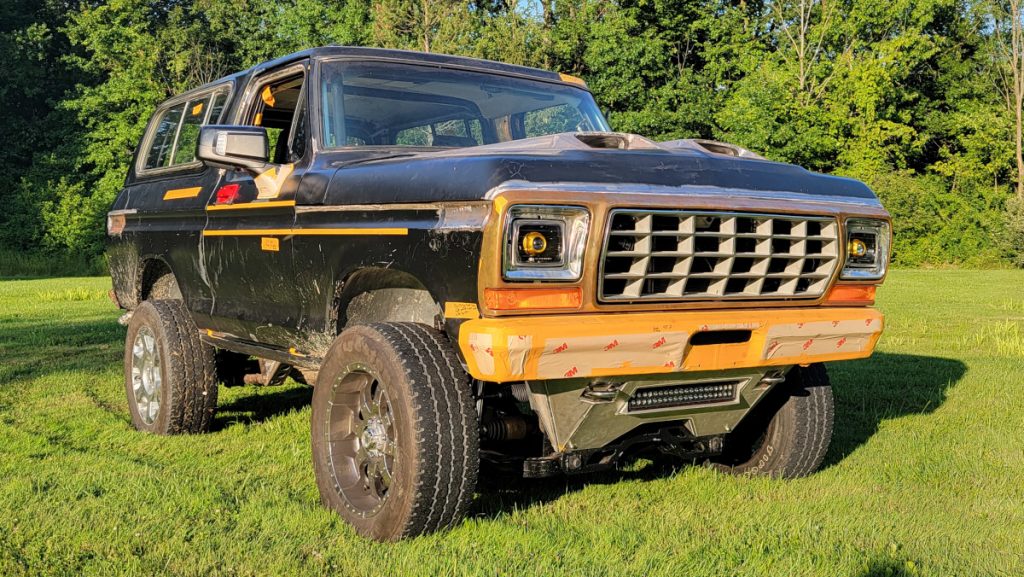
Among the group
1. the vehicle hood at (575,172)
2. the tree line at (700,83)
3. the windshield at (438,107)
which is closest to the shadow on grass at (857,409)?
the vehicle hood at (575,172)

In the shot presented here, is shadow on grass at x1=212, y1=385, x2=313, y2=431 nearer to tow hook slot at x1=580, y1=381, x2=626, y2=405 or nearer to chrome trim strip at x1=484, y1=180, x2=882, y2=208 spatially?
tow hook slot at x1=580, y1=381, x2=626, y2=405

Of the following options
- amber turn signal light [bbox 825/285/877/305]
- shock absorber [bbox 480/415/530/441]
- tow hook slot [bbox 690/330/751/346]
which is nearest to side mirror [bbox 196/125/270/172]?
shock absorber [bbox 480/415/530/441]

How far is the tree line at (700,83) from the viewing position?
36.2 meters

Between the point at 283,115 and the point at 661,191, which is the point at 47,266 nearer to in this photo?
the point at 283,115

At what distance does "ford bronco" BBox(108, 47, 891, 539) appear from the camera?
3658 mm

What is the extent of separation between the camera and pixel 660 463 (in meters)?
5.66

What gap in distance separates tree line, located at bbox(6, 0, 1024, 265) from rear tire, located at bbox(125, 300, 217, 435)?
29756 mm

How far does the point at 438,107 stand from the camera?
543 centimetres

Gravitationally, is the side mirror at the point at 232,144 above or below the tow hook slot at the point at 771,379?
above

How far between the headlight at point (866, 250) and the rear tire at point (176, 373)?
3682 millimetres

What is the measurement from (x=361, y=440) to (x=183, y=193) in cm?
253

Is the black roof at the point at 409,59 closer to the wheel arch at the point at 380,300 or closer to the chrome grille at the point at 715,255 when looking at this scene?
the wheel arch at the point at 380,300

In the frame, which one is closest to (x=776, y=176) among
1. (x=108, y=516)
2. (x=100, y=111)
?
(x=108, y=516)

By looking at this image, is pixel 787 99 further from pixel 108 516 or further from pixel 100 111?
pixel 108 516
